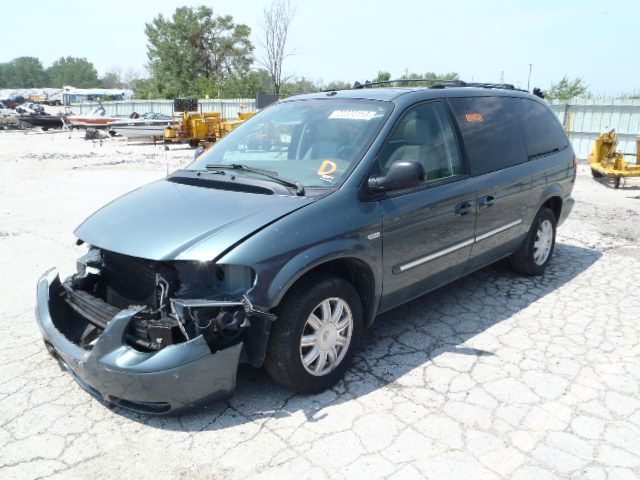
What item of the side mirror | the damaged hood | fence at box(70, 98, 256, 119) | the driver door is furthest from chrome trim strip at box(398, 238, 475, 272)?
fence at box(70, 98, 256, 119)

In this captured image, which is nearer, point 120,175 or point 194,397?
point 194,397

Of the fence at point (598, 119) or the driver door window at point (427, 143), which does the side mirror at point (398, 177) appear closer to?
the driver door window at point (427, 143)

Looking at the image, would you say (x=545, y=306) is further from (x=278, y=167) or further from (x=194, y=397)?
(x=194, y=397)

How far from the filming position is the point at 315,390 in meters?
3.23

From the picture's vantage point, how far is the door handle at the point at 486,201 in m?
4.23

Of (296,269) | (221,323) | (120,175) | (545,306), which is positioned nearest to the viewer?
(221,323)

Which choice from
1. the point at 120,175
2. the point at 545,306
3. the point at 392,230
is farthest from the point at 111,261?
the point at 120,175

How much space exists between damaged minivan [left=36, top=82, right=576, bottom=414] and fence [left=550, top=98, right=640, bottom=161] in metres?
11.6

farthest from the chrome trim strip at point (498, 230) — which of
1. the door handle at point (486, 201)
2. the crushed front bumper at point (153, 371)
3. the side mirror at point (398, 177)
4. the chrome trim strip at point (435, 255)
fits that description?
the crushed front bumper at point (153, 371)

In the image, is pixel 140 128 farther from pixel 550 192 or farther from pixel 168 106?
pixel 550 192

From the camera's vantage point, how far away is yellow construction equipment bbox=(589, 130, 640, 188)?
1073cm

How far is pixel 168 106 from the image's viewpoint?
32781mm

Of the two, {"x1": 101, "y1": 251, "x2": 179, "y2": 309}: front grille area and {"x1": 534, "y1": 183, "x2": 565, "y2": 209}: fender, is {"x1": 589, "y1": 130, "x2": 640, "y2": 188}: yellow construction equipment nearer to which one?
{"x1": 534, "y1": 183, "x2": 565, "y2": 209}: fender

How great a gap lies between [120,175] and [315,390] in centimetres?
1150
